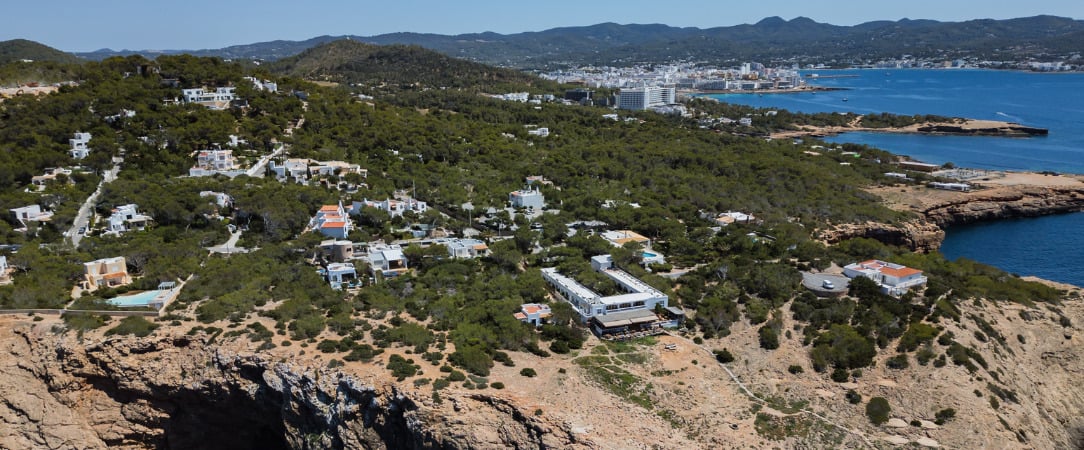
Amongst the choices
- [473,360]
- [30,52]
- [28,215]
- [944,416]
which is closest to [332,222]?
[28,215]

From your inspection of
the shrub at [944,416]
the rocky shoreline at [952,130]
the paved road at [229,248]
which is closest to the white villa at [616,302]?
the shrub at [944,416]

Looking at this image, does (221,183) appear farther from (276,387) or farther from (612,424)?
(612,424)

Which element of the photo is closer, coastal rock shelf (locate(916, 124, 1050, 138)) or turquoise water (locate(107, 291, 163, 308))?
turquoise water (locate(107, 291, 163, 308))

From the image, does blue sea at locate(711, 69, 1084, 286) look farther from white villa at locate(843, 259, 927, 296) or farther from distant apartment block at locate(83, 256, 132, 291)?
distant apartment block at locate(83, 256, 132, 291)

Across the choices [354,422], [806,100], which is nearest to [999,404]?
[354,422]

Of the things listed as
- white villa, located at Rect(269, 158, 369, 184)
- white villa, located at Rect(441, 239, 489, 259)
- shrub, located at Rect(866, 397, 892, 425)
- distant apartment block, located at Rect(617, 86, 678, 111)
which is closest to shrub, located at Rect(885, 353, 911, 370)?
shrub, located at Rect(866, 397, 892, 425)
